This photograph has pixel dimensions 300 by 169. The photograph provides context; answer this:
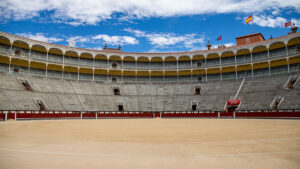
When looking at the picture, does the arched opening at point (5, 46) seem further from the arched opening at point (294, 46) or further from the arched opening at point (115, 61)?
the arched opening at point (294, 46)

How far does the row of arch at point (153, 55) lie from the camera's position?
38562mm

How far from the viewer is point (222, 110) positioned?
Result: 115 ft

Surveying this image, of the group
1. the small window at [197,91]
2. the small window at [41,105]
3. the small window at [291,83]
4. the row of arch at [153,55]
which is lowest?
the small window at [41,105]

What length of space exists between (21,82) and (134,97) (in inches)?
776

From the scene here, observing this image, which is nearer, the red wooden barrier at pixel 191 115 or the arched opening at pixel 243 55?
the red wooden barrier at pixel 191 115

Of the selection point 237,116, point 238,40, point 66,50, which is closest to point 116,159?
point 237,116

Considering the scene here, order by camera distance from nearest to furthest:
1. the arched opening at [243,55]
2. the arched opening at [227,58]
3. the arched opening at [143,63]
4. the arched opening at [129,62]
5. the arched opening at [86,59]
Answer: the arched opening at [243,55]
the arched opening at [227,58]
the arched opening at [86,59]
the arched opening at [129,62]
the arched opening at [143,63]

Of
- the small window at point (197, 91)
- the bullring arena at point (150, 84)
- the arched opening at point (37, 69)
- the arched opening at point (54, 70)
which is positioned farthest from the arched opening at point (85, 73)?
the small window at point (197, 91)

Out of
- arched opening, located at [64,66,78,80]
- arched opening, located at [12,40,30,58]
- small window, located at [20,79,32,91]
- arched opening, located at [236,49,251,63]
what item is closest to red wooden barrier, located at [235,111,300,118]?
arched opening, located at [236,49,251,63]

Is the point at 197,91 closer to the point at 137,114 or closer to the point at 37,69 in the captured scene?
the point at 137,114

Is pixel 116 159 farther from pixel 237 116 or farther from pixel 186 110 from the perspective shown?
pixel 186 110

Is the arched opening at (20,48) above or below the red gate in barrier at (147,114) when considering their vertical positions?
above

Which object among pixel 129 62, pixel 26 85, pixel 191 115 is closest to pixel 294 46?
pixel 191 115

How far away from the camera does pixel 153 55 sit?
48781 mm
